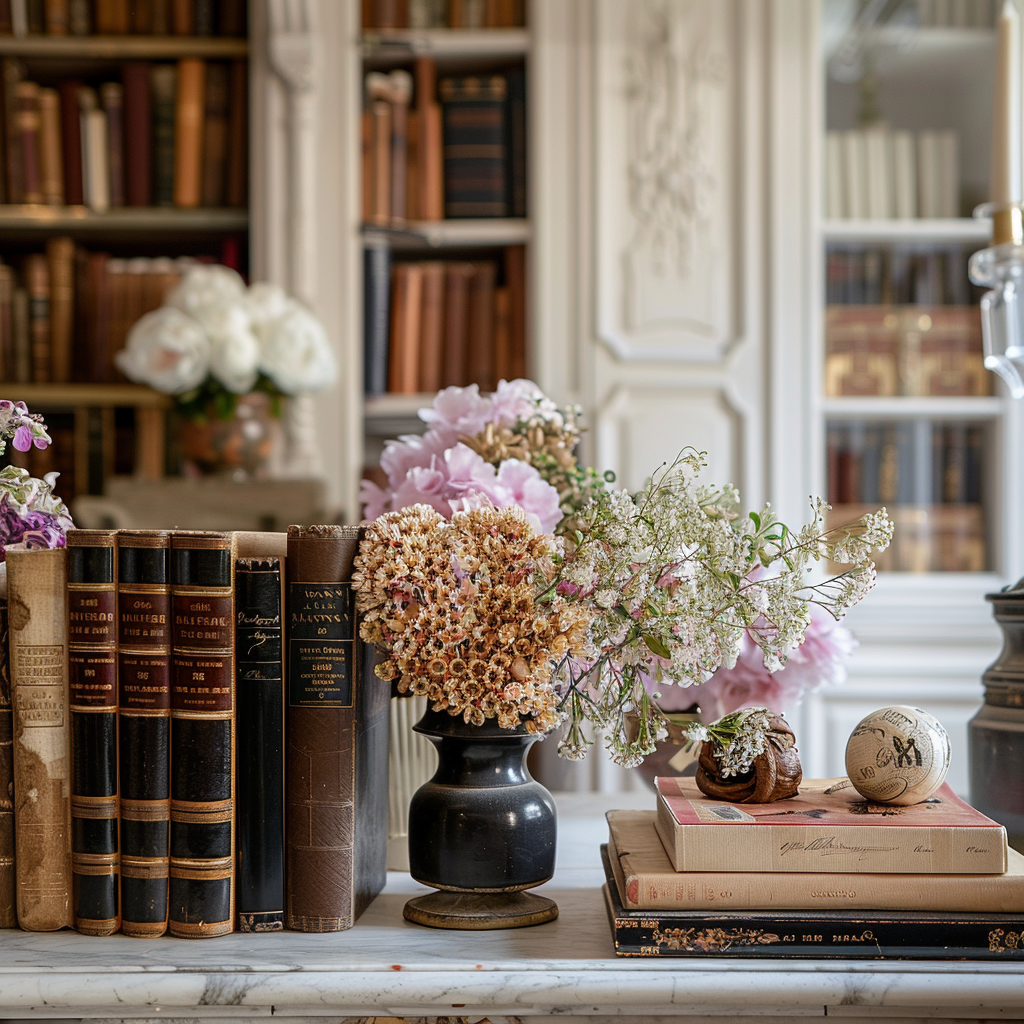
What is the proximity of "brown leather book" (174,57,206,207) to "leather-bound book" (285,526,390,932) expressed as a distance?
6.30 feet

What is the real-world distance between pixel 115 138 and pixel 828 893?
2.30 metres

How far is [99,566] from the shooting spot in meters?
0.70

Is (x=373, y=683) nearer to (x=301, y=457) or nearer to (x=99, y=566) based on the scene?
(x=99, y=566)

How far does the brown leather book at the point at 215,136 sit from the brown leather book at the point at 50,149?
1.07ft

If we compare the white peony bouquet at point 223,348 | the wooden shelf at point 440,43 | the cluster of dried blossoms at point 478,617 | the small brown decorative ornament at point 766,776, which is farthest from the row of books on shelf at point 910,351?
the cluster of dried blossoms at point 478,617

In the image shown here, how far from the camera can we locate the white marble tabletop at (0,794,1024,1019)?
602mm

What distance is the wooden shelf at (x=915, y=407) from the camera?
2373 millimetres

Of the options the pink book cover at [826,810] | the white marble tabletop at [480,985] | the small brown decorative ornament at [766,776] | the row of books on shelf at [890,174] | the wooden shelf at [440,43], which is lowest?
the white marble tabletop at [480,985]

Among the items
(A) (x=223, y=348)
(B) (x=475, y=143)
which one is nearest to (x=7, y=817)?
(A) (x=223, y=348)

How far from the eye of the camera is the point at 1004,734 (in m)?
0.83

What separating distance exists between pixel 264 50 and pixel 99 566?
6.26ft

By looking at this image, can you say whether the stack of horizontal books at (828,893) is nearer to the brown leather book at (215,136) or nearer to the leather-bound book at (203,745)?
the leather-bound book at (203,745)

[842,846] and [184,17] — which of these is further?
[184,17]

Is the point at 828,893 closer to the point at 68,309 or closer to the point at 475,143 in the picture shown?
the point at 475,143
